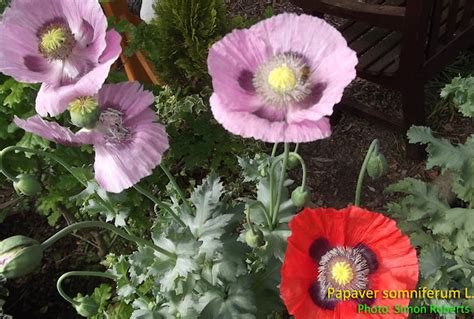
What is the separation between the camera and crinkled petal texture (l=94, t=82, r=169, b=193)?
115 cm

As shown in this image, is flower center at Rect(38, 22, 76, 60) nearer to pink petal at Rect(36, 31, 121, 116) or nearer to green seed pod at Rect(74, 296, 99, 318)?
pink petal at Rect(36, 31, 121, 116)

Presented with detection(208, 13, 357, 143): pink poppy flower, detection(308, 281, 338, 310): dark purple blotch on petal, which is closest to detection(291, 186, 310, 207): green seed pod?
detection(308, 281, 338, 310): dark purple blotch on petal

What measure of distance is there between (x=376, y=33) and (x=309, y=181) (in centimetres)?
84

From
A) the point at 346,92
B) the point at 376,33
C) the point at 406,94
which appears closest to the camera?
the point at 406,94

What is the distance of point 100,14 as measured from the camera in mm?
1047

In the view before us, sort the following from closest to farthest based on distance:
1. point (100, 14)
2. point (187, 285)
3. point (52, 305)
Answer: point (100, 14), point (187, 285), point (52, 305)

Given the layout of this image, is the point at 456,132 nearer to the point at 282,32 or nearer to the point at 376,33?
the point at 376,33

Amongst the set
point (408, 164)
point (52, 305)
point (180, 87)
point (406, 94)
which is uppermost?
point (180, 87)

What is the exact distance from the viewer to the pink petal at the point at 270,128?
0.93m

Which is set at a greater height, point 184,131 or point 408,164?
point 184,131

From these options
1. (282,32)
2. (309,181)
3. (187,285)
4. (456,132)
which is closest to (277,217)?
(187,285)

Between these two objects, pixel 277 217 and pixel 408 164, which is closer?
pixel 277 217

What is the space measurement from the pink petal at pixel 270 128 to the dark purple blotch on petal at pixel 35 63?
0.41 meters

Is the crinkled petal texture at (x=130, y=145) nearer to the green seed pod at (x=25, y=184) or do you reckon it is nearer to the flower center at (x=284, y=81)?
the green seed pod at (x=25, y=184)
